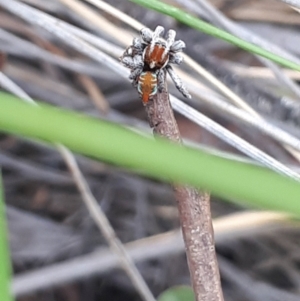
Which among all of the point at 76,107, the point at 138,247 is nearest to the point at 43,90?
the point at 76,107

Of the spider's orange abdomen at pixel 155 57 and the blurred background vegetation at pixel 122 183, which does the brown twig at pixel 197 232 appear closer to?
the spider's orange abdomen at pixel 155 57

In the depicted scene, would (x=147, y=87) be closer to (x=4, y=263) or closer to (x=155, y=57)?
(x=155, y=57)

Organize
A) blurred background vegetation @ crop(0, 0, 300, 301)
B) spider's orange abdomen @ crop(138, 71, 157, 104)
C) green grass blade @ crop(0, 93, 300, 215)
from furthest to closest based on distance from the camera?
blurred background vegetation @ crop(0, 0, 300, 301) → spider's orange abdomen @ crop(138, 71, 157, 104) → green grass blade @ crop(0, 93, 300, 215)

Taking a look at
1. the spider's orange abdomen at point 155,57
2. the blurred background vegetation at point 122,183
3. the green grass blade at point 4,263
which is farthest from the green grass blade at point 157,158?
the blurred background vegetation at point 122,183

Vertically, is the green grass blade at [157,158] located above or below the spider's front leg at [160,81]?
below

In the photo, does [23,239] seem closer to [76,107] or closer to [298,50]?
[76,107]

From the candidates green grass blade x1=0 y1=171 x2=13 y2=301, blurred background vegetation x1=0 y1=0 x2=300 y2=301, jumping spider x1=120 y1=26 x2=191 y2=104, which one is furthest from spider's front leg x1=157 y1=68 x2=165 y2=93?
blurred background vegetation x1=0 y1=0 x2=300 y2=301

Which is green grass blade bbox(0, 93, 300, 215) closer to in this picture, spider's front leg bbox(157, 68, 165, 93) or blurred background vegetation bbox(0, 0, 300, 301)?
spider's front leg bbox(157, 68, 165, 93)

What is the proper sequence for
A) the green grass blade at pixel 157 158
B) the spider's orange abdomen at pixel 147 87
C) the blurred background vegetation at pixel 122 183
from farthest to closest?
the blurred background vegetation at pixel 122 183 → the spider's orange abdomen at pixel 147 87 → the green grass blade at pixel 157 158
